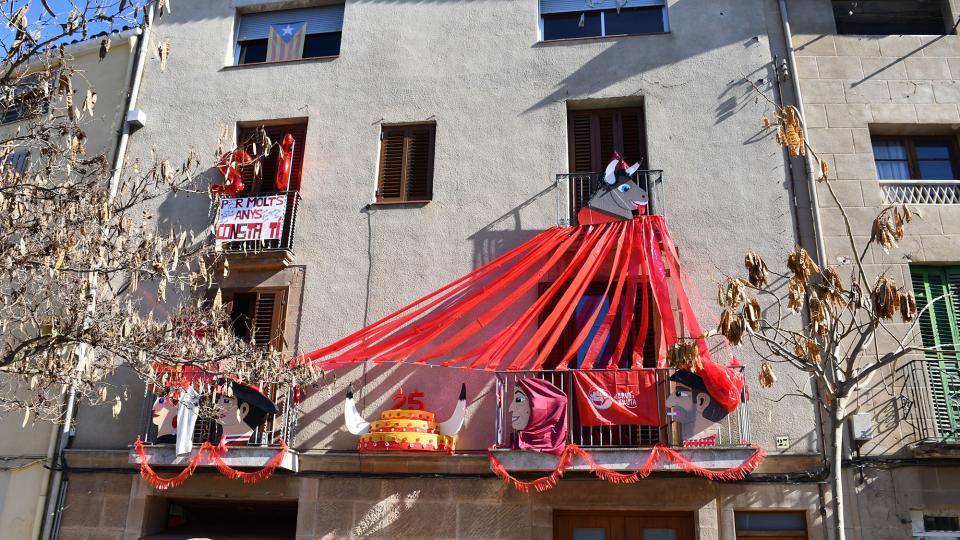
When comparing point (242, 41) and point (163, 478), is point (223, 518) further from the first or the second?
point (242, 41)

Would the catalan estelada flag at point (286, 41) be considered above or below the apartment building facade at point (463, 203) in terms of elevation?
above

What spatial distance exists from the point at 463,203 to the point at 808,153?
4.70 metres

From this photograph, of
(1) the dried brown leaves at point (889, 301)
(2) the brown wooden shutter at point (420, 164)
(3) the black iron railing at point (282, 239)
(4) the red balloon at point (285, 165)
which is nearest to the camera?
(1) the dried brown leaves at point (889, 301)

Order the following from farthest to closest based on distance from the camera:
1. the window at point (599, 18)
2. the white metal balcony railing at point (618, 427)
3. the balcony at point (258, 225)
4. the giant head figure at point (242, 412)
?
1. the window at point (599, 18)
2. the balcony at point (258, 225)
3. the giant head figure at point (242, 412)
4. the white metal balcony railing at point (618, 427)

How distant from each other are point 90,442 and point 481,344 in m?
5.55

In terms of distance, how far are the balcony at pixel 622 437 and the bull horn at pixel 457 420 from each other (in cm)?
46

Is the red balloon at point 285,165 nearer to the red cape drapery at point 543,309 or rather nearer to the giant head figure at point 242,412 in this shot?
the red cape drapery at point 543,309

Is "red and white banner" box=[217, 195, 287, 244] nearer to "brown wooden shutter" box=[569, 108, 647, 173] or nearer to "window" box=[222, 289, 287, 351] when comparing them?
"window" box=[222, 289, 287, 351]

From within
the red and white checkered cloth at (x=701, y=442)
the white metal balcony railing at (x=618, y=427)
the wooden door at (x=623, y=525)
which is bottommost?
the wooden door at (x=623, y=525)

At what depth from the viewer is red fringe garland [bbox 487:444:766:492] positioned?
9281 millimetres

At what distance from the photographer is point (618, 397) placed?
986 cm

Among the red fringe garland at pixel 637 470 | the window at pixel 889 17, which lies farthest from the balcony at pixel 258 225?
the window at pixel 889 17

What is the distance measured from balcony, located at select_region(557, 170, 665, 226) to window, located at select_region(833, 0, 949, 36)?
392 centimetres

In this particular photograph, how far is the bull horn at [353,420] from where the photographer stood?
10328 millimetres
